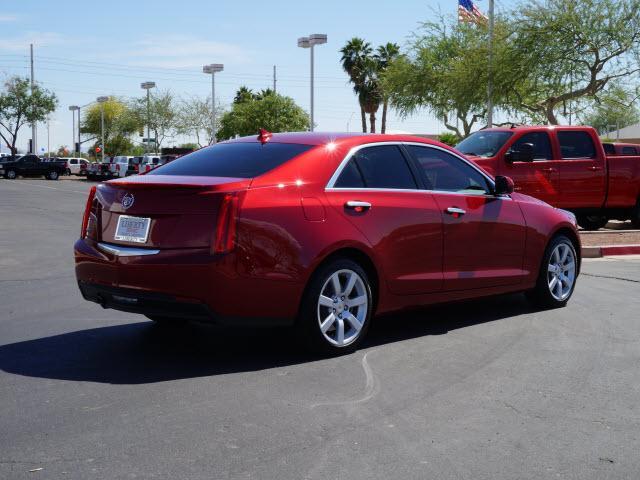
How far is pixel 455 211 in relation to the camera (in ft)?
24.3

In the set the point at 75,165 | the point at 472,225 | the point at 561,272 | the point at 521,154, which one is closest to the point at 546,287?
the point at 561,272

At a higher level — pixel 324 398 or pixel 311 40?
pixel 311 40

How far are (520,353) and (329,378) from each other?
1.66 metres

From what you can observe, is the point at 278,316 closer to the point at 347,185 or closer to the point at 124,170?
the point at 347,185

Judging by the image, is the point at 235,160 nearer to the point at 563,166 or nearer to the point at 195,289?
the point at 195,289

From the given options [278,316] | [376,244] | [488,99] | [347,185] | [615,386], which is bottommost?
[615,386]

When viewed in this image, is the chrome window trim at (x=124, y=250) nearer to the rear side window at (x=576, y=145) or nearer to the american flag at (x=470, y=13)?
the rear side window at (x=576, y=145)

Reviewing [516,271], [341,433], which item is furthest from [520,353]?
[341,433]

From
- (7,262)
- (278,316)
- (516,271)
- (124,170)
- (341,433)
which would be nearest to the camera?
(341,433)

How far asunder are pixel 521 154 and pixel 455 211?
23.8ft

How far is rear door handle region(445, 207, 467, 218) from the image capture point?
736cm

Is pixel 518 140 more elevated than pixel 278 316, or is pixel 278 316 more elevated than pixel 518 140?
pixel 518 140

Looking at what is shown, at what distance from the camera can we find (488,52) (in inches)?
1479

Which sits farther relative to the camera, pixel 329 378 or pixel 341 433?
pixel 329 378
